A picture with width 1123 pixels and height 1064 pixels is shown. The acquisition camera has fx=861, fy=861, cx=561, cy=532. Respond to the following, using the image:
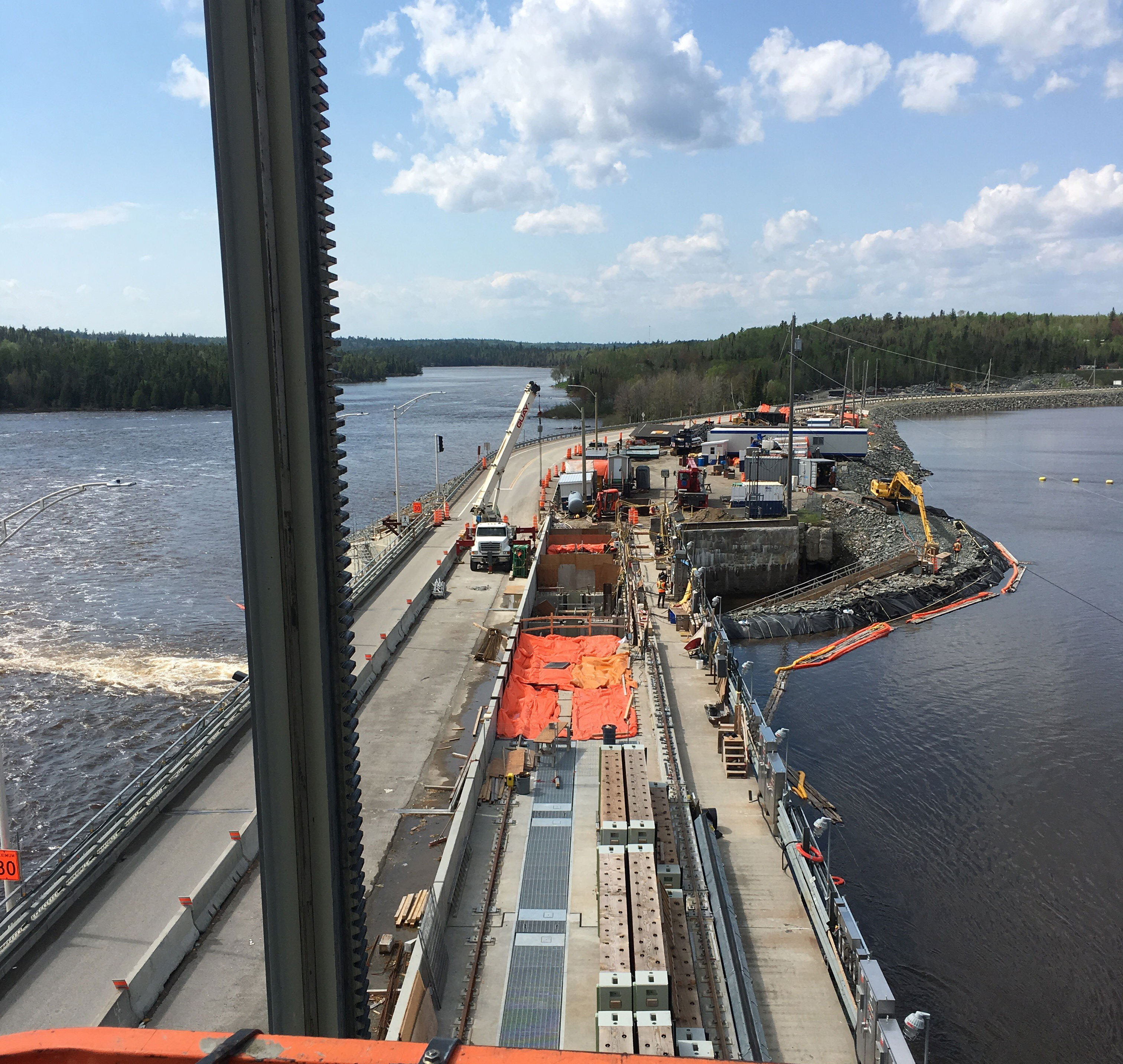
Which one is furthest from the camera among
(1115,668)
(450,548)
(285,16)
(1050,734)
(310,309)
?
(450,548)

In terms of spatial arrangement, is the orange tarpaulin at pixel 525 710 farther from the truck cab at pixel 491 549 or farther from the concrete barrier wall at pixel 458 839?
the truck cab at pixel 491 549

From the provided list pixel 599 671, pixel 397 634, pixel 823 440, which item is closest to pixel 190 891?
pixel 599 671

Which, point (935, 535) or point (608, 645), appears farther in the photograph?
point (935, 535)

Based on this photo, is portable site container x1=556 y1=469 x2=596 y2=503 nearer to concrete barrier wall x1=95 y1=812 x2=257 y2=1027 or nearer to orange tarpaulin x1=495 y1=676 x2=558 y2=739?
orange tarpaulin x1=495 y1=676 x2=558 y2=739

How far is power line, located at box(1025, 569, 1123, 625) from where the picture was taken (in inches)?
1548

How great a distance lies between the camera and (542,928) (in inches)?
475

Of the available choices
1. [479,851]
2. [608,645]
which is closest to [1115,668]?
[608,645]

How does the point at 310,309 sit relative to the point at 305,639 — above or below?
above

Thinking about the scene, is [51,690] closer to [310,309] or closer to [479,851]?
[479,851]

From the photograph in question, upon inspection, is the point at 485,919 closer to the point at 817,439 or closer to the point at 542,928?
the point at 542,928

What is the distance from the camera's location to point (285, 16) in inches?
158

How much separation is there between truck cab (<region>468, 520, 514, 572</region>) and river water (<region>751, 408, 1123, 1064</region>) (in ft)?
38.3

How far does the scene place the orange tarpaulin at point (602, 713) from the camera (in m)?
18.8

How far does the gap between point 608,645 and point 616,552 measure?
41.4ft
